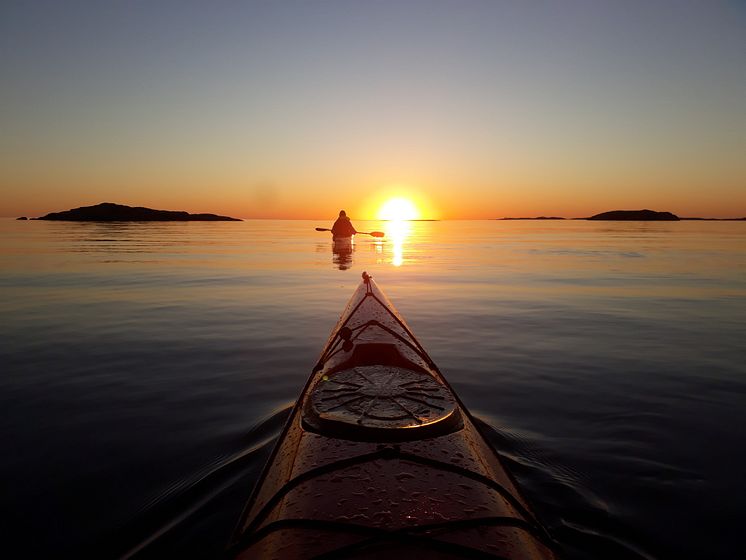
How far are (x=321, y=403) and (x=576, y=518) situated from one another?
2519mm

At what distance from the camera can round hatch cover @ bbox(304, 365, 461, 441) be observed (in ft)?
9.57

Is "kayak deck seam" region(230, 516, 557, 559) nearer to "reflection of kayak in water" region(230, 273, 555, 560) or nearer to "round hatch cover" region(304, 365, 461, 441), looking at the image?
"reflection of kayak in water" region(230, 273, 555, 560)

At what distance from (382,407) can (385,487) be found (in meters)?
0.81

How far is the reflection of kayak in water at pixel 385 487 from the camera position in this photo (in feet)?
6.79

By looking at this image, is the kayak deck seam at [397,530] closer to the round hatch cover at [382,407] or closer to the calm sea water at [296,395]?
the round hatch cover at [382,407]

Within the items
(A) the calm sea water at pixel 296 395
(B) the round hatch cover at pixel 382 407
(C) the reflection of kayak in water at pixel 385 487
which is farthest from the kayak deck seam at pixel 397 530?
(A) the calm sea water at pixel 296 395

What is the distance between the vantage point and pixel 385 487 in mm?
2412

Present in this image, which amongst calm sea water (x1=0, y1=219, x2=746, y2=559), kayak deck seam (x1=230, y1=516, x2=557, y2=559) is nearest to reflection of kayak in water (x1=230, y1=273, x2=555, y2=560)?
kayak deck seam (x1=230, y1=516, x2=557, y2=559)

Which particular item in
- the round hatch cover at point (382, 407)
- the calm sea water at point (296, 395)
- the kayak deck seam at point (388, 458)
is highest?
the round hatch cover at point (382, 407)

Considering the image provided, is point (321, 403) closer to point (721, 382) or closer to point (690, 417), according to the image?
point (690, 417)

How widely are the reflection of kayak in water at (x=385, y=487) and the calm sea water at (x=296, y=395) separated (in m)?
1.39

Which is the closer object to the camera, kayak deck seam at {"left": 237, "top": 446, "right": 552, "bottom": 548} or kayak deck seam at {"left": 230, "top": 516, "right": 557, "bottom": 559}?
kayak deck seam at {"left": 230, "top": 516, "right": 557, "bottom": 559}

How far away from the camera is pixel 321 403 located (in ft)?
11.1

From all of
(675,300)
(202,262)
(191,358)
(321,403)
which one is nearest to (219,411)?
(191,358)
